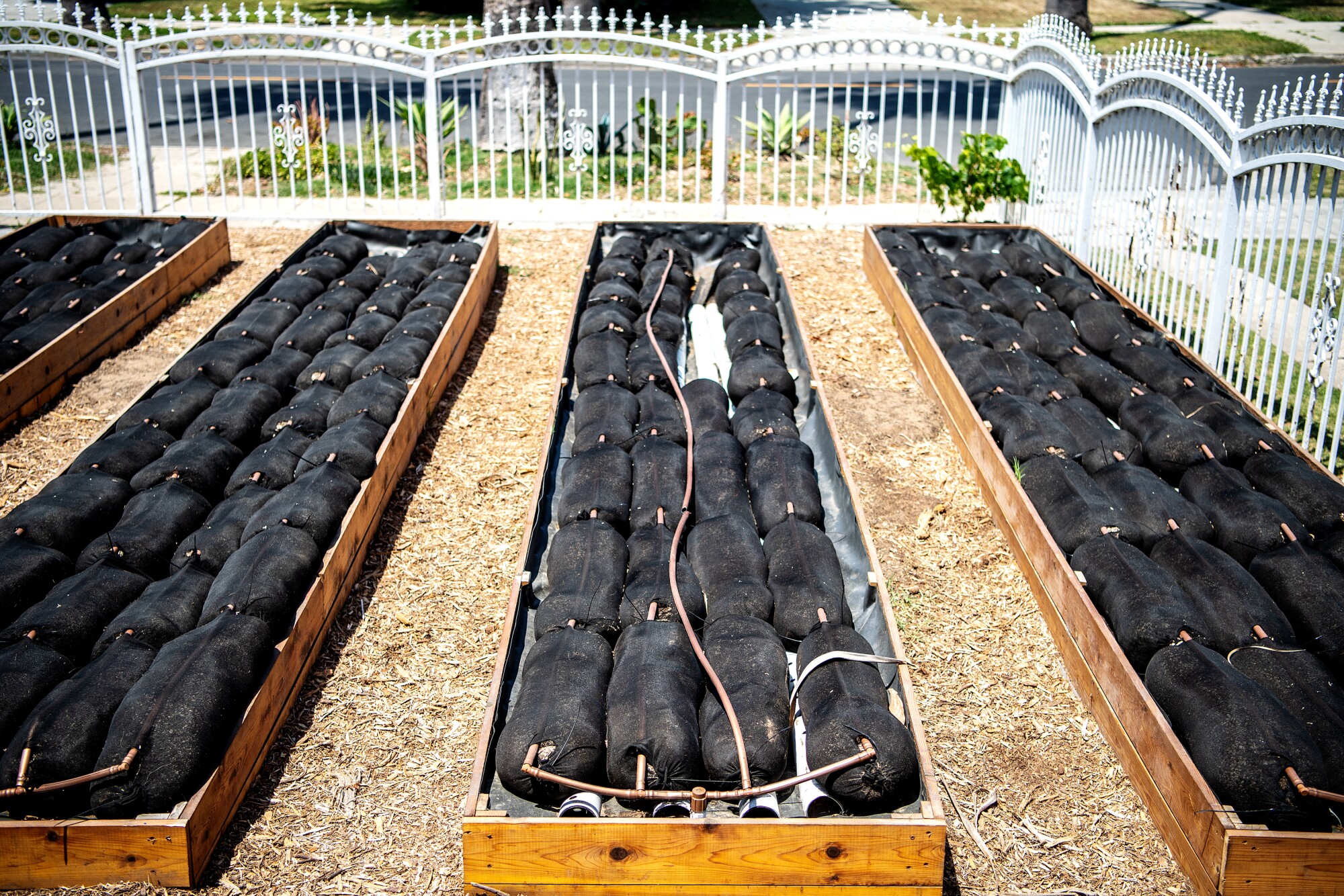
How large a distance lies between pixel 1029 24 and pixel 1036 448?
269 inches

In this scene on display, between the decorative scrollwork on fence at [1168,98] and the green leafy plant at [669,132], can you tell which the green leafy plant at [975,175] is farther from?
the green leafy plant at [669,132]

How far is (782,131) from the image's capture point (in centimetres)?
1357

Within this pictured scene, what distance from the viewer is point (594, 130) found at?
1088 centimetres

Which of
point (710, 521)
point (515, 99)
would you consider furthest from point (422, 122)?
point (710, 521)

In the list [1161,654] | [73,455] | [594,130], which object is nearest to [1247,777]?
[1161,654]

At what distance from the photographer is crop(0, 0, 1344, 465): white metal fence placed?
750 cm

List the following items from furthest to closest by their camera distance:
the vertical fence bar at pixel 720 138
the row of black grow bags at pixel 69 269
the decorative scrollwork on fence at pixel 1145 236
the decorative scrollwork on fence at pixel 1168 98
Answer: the vertical fence bar at pixel 720 138
the decorative scrollwork on fence at pixel 1145 236
the row of black grow bags at pixel 69 269
the decorative scrollwork on fence at pixel 1168 98

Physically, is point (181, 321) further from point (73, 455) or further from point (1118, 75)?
point (1118, 75)

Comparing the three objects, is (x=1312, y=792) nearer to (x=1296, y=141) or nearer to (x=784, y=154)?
(x=1296, y=141)

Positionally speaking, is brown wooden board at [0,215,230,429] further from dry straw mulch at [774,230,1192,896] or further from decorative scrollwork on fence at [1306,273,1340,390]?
decorative scrollwork on fence at [1306,273,1340,390]

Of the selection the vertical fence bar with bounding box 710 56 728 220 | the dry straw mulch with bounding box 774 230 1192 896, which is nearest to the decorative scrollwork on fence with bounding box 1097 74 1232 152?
the dry straw mulch with bounding box 774 230 1192 896

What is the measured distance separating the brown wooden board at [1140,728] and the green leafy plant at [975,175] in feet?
12.4

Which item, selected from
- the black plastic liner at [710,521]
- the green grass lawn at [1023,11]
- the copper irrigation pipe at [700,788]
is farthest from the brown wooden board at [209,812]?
the green grass lawn at [1023,11]

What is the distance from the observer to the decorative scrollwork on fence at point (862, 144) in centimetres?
1128
